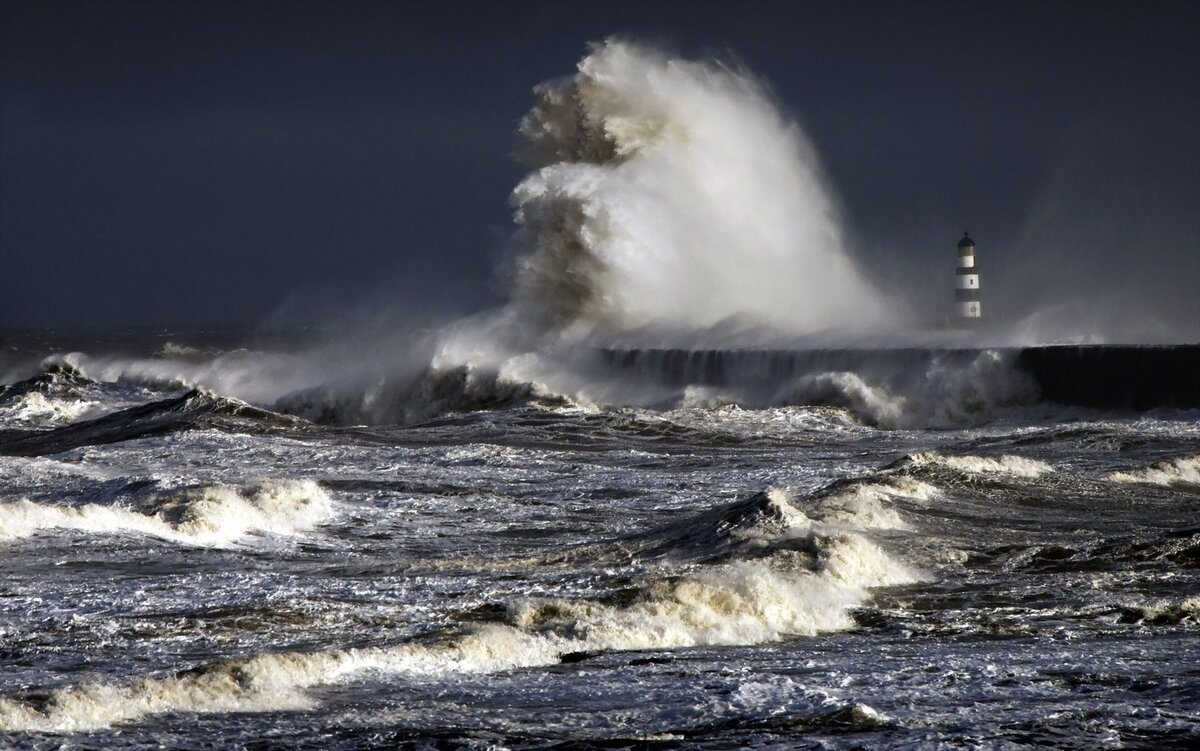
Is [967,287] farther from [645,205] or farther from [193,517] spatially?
[193,517]

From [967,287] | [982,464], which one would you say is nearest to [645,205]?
[967,287]

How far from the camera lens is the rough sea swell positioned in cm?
654

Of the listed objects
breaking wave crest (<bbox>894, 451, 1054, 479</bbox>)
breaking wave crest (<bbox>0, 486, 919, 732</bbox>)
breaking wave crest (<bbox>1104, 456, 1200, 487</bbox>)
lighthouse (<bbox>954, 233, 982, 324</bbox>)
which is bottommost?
breaking wave crest (<bbox>0, 486, 919, 732</bbox>)

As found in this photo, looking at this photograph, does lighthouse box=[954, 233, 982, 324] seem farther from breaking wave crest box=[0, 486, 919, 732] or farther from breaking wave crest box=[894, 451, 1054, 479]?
breaking wave crest box=[0, 486, 919, 732]

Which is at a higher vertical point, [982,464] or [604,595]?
[982,464]

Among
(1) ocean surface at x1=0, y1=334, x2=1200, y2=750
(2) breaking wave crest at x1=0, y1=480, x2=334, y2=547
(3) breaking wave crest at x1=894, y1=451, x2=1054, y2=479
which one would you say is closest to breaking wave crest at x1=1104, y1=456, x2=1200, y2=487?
(1) ocean surface at x1=0, y1=334, x2=1200, y2=750

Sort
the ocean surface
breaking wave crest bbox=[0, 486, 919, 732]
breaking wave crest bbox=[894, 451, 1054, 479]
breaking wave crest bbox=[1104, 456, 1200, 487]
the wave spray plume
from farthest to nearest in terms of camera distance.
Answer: the wave spray plume
breaking wave crest bbox=[894, 451, 1054, 479]
breaking wave crest bbox=[1104, 456, 1200, 487]
breaking wave crest bbox=[0, 486, 919, 732]
the ocean surface

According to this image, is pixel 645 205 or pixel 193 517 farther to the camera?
pixel 645 205

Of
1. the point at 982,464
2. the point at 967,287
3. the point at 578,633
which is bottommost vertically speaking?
the point at 578,633

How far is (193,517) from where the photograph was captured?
495 inches

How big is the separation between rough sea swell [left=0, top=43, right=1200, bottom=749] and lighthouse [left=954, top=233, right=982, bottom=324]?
829 cm

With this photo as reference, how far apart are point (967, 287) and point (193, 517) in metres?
27.4

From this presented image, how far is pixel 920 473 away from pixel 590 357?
55.6ft

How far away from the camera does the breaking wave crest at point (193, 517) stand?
12.3 metres
